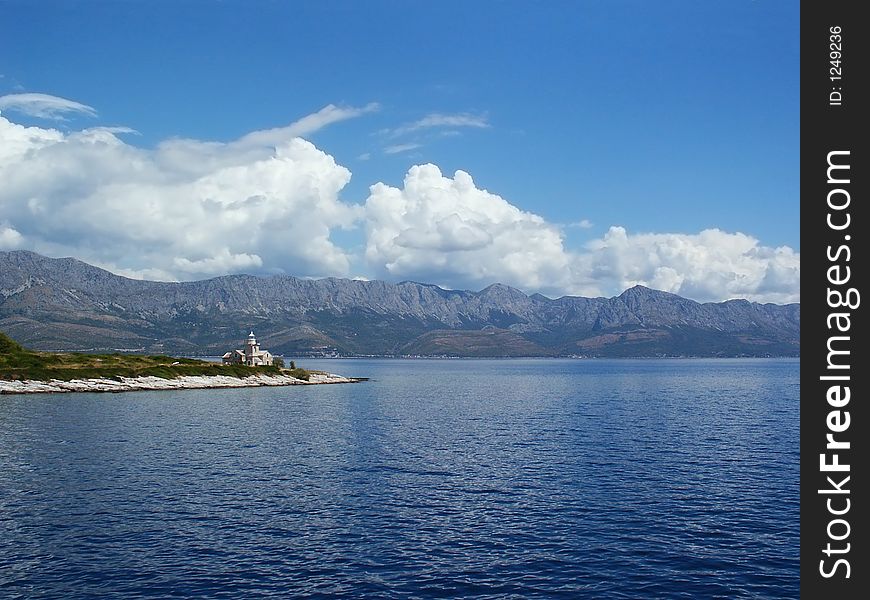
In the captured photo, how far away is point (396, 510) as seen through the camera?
53.4m

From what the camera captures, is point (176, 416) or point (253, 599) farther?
point (176, 416)

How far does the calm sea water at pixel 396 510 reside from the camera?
38188 mm

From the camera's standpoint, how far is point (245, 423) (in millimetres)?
112500

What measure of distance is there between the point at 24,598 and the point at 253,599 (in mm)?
12612

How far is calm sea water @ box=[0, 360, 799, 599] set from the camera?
125 feet
